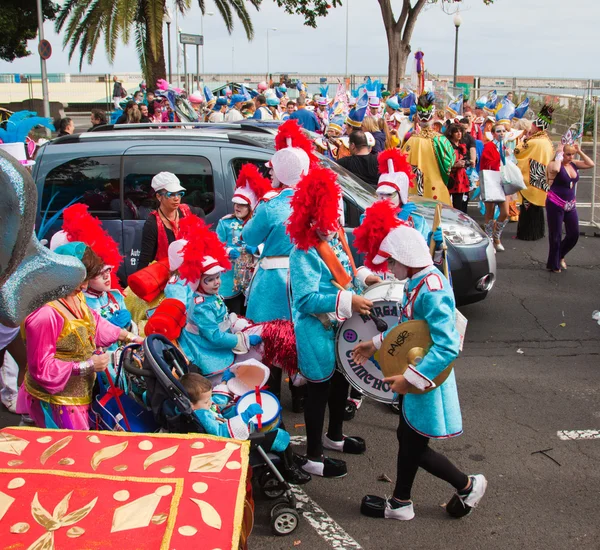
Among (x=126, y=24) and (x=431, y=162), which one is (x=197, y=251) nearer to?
(x=431, y=162)

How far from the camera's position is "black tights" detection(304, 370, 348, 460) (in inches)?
180

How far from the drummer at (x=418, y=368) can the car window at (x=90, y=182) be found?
3439 mm

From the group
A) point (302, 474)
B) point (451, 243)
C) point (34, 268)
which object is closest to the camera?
point (34, 268)

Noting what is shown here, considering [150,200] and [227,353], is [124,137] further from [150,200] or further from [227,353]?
[227,353]

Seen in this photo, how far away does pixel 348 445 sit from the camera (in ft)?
16.5

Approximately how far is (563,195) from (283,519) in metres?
7.01

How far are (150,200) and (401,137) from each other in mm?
8220

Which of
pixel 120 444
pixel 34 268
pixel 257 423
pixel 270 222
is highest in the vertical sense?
pixel 34 268

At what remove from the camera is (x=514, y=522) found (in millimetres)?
4160

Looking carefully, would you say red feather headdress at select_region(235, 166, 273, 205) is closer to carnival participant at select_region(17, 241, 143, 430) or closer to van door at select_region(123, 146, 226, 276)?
van door at select_region(123, 146, 226, 276)

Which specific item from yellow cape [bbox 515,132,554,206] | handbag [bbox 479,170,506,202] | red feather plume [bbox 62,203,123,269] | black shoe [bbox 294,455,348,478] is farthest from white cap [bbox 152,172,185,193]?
yellow cape [bbox 515,132,554,206]

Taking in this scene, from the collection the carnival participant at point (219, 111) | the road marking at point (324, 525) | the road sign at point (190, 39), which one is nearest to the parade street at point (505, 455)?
the road marking at point (324, 525)

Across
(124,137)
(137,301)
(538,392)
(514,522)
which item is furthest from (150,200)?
(514,522)

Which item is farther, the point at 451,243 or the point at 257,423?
the point at 451,243
